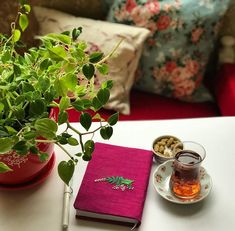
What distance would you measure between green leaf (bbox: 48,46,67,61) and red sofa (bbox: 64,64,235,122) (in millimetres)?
807

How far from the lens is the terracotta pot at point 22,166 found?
944mm

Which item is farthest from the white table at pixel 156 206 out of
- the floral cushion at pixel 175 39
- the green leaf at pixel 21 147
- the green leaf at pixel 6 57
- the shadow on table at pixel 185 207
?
the floral cushion at pixel 175 39

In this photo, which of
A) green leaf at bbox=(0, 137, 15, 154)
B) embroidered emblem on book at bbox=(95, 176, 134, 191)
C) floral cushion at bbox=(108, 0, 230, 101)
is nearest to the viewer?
green leaf at bbox=(0, 137, 15, 154)

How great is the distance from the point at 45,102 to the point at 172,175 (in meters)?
0.37

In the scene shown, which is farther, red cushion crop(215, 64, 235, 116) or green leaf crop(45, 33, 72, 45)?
red cushion crop(215, 64, 235, 116)

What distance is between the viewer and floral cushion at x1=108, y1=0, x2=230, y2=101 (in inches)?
64.2

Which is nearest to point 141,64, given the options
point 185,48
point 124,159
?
point 185,48

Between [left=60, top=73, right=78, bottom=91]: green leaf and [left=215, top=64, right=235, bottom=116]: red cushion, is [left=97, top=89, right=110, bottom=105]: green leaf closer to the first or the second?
[left=60, top=73, right=78, bottom=91]: green leaf

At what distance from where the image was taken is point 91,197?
1.02m

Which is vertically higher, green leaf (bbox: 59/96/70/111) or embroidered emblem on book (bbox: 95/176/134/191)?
green leaf (bbox: 59/96/70/111)

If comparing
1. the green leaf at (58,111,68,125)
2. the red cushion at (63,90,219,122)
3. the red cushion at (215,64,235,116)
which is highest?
the green leaf at (58,111,68,125)

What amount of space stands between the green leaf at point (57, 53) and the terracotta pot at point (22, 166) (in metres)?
0.19

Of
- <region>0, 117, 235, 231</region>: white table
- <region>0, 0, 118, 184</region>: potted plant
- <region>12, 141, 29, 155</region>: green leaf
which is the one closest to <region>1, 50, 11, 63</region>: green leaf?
<region>0, 0, 118, 184</region>: potted plant

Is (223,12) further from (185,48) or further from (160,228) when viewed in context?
(160,228)
